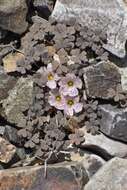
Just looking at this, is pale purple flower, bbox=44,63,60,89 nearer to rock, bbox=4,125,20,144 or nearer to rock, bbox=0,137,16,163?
rock, bbox=4,125,20,144

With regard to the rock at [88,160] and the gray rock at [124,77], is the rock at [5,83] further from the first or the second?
the gray rock at [124,77]

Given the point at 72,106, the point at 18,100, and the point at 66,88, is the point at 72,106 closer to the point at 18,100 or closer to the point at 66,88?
the point at 66,88

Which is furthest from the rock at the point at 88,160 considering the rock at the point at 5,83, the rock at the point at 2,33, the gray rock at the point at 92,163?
the rock at the point at 2,33

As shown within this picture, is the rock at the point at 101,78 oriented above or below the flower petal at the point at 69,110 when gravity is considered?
above

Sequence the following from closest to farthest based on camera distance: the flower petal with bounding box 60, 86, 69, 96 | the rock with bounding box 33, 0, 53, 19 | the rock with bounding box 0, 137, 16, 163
A: the rock with bounding box 0, 137, 16, 163 < the flower petal with bounding box 60, 86, 69, 96 < the rock with bounding box 33, 0, 53, 19

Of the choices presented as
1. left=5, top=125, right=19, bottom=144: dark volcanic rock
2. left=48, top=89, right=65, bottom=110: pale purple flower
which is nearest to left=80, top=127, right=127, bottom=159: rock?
left=48, top=89, right=65, bottom=110: pale purple flower

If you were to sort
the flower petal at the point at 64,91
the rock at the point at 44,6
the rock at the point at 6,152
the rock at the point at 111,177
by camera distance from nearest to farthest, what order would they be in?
the rock at the point at 111,177, the rock at the point at 6,152, the flower petal at the point at 64,91, the rock at the point at 44,6

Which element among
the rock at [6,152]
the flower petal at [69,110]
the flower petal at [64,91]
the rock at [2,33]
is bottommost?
the rock at [6,152]
